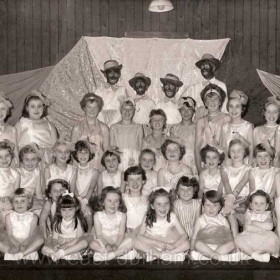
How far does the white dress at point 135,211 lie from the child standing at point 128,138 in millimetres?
795

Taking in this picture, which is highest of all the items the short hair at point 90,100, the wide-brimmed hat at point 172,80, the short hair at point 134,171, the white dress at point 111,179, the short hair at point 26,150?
the wide-brimmed hat at point 172,80

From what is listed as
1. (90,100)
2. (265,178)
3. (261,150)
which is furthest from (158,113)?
(265,178)

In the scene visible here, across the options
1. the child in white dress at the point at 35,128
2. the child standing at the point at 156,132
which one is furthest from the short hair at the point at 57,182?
the child standing at the point at 156,132

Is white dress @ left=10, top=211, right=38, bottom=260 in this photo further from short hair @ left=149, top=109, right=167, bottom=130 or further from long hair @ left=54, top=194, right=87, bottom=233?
short hair @ left=149, top=109, right=167, bottom=130

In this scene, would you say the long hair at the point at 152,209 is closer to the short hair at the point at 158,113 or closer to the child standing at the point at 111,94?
the short hair at the point at 158,113

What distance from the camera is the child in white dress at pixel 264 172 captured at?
5297 mm

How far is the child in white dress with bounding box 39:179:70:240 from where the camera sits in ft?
16.7

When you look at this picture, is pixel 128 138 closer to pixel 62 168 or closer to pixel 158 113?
pixel 158 113

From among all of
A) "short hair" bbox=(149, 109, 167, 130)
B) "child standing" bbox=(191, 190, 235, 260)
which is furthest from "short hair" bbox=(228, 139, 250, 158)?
"short hair" bbox=(149, 109, 167, 130)

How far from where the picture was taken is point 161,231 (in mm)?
4910

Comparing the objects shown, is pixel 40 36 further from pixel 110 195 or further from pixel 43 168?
pixel 110 195

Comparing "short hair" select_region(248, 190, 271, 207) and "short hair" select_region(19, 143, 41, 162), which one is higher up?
"short hair" select_region(19, 143, 41, 162)

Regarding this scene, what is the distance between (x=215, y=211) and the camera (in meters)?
4.96

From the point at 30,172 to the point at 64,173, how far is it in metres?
0.29
